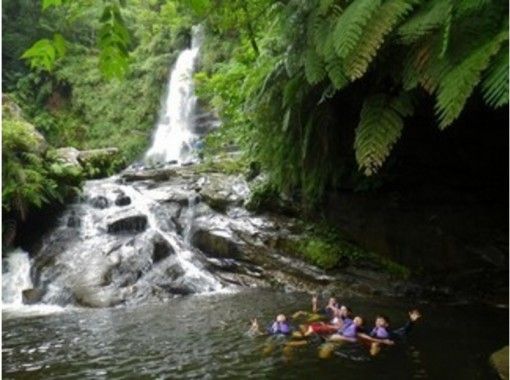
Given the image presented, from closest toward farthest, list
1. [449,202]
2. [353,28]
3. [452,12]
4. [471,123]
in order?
[452,12]
[353,28]
[471,123]
[449,202]

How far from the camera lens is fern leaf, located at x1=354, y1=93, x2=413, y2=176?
14.0 feet

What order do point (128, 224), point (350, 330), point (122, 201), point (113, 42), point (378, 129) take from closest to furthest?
point (113, 42)
point (378, 129)
point (350, 330)
point (128, 224)
point (122, 201)

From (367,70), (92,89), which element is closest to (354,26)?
(367,70)

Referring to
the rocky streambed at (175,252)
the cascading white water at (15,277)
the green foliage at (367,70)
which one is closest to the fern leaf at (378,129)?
the green foliage at (367,70)

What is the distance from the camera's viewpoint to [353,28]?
365 centimetres

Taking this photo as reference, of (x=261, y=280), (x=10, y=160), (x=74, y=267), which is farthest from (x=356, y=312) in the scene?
(x=10, y=160)

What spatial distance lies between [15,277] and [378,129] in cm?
1115

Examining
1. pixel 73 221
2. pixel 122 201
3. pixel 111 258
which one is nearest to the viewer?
pixel 111 258

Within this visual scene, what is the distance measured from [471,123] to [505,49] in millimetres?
5700

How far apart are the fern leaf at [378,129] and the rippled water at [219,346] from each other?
125 inches

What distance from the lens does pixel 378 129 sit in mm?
4332

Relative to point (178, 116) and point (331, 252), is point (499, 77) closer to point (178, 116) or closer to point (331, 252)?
point (331, 252)

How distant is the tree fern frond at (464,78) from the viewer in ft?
9.57

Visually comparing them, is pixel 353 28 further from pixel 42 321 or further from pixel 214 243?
pixel 214 243
